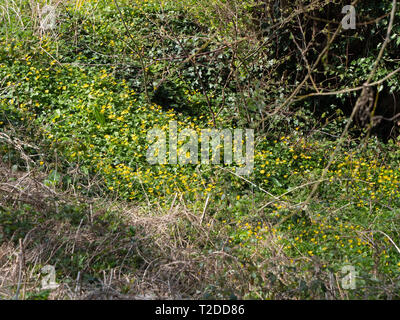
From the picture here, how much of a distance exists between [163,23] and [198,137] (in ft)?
9.63

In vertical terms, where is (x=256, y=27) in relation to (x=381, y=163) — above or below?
above

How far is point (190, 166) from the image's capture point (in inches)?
241

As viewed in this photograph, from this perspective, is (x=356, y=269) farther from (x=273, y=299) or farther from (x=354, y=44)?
(x=354, y=44)

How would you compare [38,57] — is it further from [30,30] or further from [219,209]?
[219,209]

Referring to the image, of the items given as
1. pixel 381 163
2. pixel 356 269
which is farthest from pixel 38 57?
pixel 356 269

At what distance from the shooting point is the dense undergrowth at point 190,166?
13.4ft

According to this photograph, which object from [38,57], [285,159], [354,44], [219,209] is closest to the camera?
[219,209]

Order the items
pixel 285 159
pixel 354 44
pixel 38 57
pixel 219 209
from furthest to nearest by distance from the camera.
Result: pixel 38 57 → pixel 354 44 → pixel 285 159 → pixel 219 209

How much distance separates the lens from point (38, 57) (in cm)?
775

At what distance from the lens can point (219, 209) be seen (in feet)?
16.9

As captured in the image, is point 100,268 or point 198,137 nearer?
point 100,268

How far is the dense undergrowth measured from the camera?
4074mm

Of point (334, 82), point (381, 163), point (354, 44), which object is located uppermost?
point (354, 44)

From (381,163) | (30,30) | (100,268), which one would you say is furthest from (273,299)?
(30,30)
